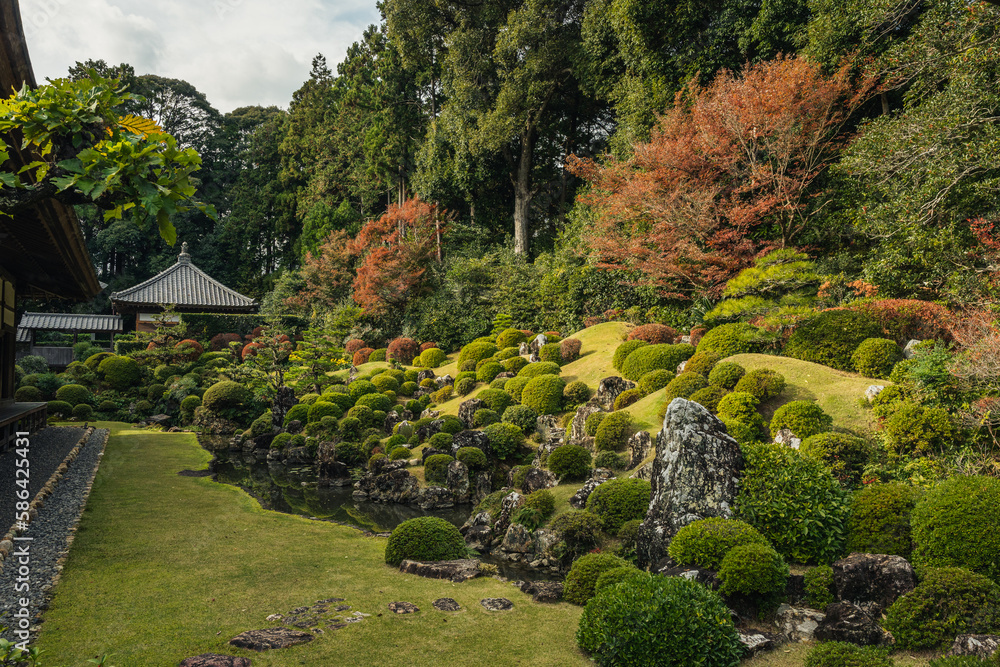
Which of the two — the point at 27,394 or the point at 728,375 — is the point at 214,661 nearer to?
the point at 728,375

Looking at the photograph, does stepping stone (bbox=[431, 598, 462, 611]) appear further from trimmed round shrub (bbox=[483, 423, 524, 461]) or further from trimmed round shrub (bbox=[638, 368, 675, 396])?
trimmed round shrub (bbox=[638, 368, 675, 396])

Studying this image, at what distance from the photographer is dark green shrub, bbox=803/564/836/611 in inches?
240

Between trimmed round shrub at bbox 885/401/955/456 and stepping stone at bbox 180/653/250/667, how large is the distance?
28.7 feet

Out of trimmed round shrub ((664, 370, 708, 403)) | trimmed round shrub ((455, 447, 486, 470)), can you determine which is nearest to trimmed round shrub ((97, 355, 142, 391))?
trimmed round shrub ((455, 447, 486, 470))

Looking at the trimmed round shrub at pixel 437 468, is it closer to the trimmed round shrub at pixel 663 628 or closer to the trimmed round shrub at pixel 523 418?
the trimmed round shrub at pixel 523 418

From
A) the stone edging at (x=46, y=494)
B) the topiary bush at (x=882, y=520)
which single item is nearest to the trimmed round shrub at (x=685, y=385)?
the topiary bush at (x=882, y=520)

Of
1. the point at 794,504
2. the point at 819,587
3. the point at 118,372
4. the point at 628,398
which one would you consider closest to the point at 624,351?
the point at 628,398

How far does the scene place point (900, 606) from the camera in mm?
5238

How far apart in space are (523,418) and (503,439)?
1.14m

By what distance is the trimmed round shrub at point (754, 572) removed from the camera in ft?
19.1

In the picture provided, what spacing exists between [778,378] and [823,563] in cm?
433

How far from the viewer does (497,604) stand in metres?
6.38

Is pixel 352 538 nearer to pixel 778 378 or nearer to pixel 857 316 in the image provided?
pixel 778 378

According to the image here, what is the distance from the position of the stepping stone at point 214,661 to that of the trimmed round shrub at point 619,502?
5.64m
